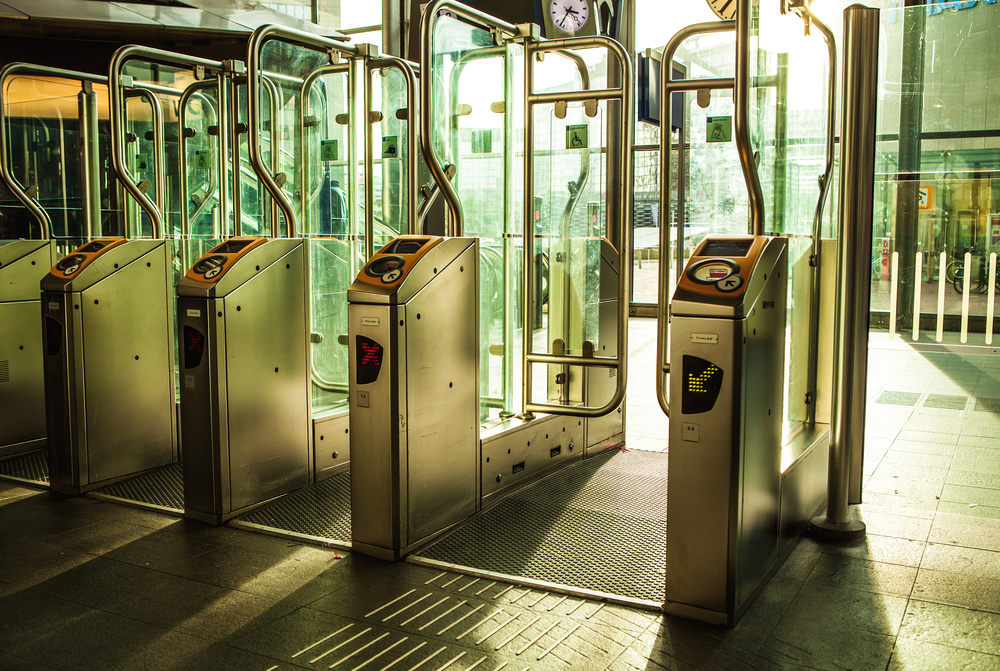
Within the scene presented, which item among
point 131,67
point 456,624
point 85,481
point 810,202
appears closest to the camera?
point 456,624

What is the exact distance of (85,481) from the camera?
3.65 m

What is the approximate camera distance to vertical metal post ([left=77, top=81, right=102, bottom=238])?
4441mm

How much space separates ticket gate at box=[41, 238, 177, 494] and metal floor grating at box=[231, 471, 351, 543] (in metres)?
0.89

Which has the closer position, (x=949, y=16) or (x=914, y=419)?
(x=949, y=16)

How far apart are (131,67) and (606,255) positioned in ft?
14.9

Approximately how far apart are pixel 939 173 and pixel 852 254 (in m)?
1.29

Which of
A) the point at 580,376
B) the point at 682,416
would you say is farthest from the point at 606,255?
the point at 682,416

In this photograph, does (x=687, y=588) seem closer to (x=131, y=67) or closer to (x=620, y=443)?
(x=620, y=443)

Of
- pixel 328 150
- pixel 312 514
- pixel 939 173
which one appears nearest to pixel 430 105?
pixel 328 150

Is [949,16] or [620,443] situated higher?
[949,16]

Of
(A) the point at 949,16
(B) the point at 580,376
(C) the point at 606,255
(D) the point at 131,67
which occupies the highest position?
(D) the point at 131,67

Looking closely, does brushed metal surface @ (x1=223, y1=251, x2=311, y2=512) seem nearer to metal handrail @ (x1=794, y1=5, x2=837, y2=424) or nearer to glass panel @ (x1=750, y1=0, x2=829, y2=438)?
glass panel @ (x1=750, y1=0, x2=829, y2=438)

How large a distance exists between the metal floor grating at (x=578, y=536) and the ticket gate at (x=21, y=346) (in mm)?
2696

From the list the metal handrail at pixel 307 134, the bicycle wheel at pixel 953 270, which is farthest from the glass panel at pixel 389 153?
the bicycle wheel at pixel 953 270
